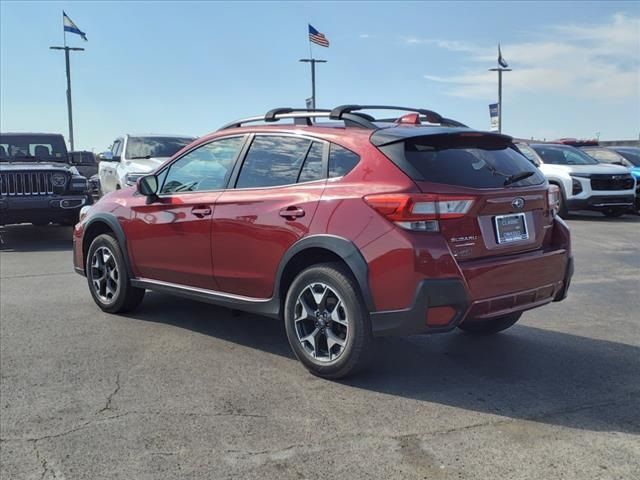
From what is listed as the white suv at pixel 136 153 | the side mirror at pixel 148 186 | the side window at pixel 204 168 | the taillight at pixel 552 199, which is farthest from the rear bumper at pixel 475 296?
the white suv at pixel 136 153

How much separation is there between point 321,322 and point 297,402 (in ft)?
1.91

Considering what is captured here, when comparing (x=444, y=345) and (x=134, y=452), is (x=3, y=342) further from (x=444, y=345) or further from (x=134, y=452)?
(x=444, y=345)

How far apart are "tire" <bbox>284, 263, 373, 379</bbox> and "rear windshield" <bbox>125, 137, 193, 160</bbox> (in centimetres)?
985

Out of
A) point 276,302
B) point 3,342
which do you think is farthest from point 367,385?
point 3,342

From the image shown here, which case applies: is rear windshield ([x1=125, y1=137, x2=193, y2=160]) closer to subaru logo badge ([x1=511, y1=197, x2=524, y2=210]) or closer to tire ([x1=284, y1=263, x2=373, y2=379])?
tire ([x1=284, y1=263, x2=373, y2=379])

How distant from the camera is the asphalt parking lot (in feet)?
10.5

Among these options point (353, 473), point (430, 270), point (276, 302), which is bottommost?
point (353, 473)

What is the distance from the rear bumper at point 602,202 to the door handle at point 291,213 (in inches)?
444

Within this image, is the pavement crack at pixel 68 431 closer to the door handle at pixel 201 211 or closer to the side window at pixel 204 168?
the door handle at pixel 201 211

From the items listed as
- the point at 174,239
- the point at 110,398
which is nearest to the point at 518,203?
the point at 174,239

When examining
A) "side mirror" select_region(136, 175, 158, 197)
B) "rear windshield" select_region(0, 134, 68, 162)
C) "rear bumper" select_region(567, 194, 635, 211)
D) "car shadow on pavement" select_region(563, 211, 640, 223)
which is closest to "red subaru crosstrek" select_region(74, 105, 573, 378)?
"side mirror" select_region(136, 175, 158, 197)

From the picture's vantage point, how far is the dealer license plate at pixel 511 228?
13.5 feet

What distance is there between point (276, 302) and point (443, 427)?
155 cm

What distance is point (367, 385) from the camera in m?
4.23
